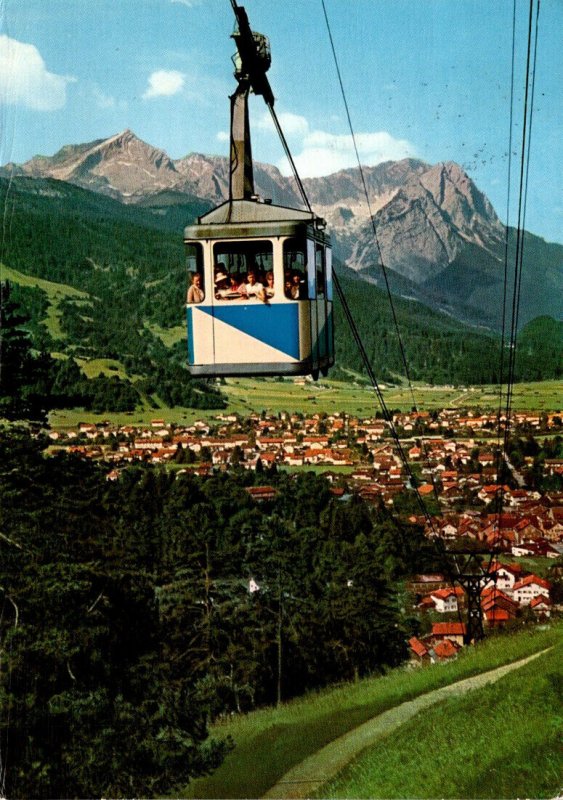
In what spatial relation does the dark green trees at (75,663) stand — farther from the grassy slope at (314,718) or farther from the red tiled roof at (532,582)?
the red tiled roof at (532,582)

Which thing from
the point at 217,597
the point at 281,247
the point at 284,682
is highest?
the point at 281,247

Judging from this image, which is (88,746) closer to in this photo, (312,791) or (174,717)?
(174,717)

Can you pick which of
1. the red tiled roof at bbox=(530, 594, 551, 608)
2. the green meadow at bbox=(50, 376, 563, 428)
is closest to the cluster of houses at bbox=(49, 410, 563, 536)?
the green meadow at bbox=(50, 376, 563, 428)

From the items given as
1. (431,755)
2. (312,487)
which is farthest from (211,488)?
(431,755)

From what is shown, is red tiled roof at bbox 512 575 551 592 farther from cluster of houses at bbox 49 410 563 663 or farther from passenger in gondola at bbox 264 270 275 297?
passenger in gondola at bbox 264 270 275 297

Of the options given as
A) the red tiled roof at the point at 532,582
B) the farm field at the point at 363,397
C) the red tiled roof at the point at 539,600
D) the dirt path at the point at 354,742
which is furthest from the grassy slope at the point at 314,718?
the farm field at the point at 363,397

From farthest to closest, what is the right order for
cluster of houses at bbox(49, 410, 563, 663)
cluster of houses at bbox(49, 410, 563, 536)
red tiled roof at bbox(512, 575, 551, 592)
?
cluster of houses at bbox(49, 410, 563, 536) < red tiled roof at bbox(512, 575, 551, 592) < cluster of houses at bbox(49, 410, 563, 663)

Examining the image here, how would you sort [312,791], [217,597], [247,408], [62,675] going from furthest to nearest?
[247,408] < [217,597] < [62,675] < [312,791]
